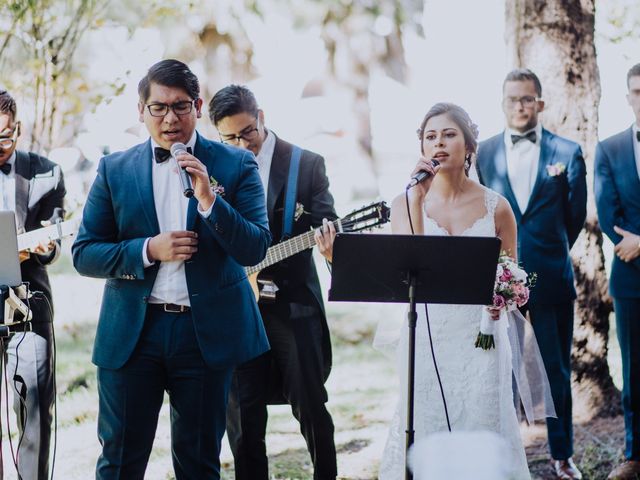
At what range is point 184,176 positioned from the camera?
11.1ft

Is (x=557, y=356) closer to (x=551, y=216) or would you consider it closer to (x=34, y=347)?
(x=551, y=216)

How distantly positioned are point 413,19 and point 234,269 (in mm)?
6325

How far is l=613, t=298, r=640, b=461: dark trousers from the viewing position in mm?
5633

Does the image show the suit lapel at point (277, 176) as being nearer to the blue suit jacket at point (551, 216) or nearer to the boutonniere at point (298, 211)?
the boutonniere at point (298, 211)

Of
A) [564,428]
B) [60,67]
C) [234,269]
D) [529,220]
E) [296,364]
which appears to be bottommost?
[564,428]

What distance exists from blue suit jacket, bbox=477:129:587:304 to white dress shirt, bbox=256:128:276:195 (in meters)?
1.48

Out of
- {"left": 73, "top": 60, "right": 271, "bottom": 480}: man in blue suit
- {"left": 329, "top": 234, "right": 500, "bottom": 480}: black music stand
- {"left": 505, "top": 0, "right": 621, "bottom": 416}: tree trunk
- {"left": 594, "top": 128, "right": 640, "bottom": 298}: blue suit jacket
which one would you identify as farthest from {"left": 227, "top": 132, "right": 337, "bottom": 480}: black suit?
{"left": 505, "top": 0, "right": 621, "bottom": 416}: tree trunk

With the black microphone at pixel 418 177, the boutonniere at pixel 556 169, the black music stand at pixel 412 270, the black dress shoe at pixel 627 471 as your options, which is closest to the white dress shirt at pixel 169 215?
the black music stand at pixel 412 270

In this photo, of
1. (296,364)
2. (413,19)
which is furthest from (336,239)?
(413,19)

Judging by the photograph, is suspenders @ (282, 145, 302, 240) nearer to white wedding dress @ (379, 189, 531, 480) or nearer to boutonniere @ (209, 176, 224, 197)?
white wedding dress @ (379, 189, 531, 480)

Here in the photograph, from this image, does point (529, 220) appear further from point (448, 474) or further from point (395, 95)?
point (395, 95)

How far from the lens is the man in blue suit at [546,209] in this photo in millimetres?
5695

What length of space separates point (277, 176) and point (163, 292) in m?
1.42

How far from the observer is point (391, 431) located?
469 cm
